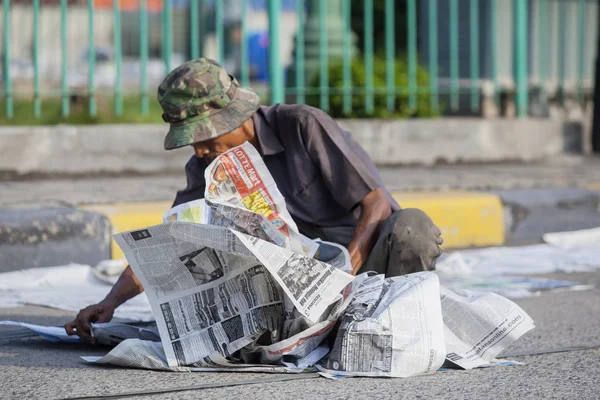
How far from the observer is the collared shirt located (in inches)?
108

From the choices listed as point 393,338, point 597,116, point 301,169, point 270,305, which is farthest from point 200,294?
point 597,116

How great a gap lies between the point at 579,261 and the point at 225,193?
2.40m

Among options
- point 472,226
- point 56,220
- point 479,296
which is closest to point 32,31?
point 56,220

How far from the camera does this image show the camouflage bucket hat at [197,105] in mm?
2572

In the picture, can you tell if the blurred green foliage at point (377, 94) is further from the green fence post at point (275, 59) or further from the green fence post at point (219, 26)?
the green fence post at point (219, 26)

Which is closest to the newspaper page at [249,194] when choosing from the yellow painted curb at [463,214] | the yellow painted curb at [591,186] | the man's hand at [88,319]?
the man's hand at [88,319]

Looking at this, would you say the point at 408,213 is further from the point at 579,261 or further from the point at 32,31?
the point at 32,31

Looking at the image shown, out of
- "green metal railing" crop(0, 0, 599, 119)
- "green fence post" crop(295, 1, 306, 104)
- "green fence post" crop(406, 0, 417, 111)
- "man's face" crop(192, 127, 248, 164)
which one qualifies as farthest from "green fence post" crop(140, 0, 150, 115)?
"man's face" crop(192, 127, 248, 164)

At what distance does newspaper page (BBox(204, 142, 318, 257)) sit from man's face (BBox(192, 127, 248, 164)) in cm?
22

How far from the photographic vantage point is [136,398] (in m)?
2.11

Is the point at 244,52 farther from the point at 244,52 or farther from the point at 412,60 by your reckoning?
the point at 412,60

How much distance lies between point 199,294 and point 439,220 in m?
2.42

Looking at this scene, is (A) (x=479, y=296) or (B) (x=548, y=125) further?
(B) (x=548, y=125)

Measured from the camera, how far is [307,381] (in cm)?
226
